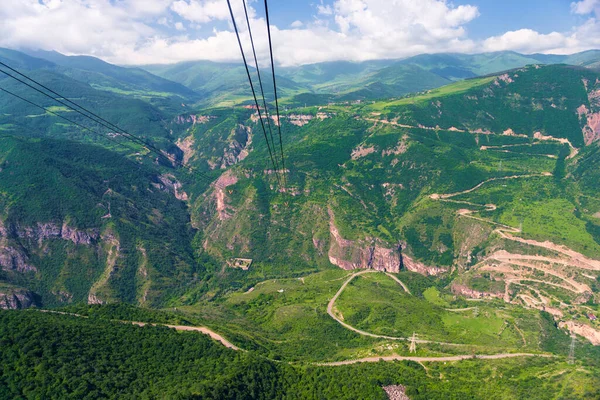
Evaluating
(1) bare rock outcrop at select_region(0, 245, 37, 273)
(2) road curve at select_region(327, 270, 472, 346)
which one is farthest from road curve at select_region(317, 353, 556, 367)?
(1) bare rock outcrop at select_region(0, 245, 37, 273)

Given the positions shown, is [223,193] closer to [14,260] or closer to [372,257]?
[372,257]

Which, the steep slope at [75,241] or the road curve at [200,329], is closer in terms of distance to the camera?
the road curve at [200,329]

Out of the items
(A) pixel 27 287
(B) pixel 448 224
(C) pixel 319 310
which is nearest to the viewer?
(C) pixel 319 310

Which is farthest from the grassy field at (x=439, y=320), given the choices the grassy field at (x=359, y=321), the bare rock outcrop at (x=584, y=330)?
the bare rock outcrop at (x=584, y=330)

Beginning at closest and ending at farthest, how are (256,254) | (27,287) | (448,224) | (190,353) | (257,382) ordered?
1. (257,382)
2. (190,353)
3. (27,287)
4. (448,224)
5. (256,254)

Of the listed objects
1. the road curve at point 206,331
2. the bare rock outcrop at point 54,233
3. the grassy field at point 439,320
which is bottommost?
the grassy field at point 439,320

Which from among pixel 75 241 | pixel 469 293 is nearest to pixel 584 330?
pixel 469 293

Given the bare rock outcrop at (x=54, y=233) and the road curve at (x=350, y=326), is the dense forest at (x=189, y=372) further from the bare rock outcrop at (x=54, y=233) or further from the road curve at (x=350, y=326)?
the bare rock outcrop at (x=54, y=233)

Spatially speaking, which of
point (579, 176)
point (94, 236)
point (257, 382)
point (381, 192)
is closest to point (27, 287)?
point (94, 236)

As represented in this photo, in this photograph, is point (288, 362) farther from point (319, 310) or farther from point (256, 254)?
point (256, 254)
